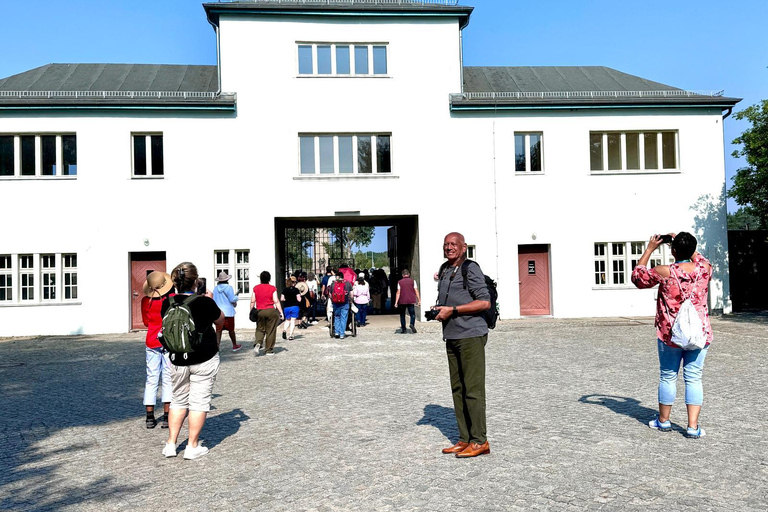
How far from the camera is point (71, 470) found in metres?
5.32

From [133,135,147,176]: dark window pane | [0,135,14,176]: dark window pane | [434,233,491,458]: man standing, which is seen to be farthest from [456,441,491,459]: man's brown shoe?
[0,135,14,176]: dark window pane

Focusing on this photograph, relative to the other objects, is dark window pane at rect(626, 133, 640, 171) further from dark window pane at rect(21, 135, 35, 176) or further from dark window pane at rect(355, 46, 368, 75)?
dark window pane at rect(21, 135, 35, 176)

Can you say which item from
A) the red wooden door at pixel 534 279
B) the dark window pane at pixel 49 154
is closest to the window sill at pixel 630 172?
the red wooden door at pixel 534 279

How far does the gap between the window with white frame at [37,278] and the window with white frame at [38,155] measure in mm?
2453

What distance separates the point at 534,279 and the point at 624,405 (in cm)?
1286

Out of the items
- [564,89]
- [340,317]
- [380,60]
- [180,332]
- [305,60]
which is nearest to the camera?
[180,332]

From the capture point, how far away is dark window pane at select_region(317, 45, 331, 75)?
1928 cm

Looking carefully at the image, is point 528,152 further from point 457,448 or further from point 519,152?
point 457,448

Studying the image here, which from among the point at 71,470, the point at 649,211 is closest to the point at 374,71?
the point at 649,211

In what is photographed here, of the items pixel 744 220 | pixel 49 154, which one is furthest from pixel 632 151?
pixel 744 220

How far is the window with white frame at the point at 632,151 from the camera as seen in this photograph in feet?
66.1

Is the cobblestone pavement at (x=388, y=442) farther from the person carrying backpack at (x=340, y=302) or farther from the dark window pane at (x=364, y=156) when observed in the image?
the dark window pane at (x=364, y=156)

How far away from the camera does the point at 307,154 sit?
19.3 metres

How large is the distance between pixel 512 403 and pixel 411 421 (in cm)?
148
